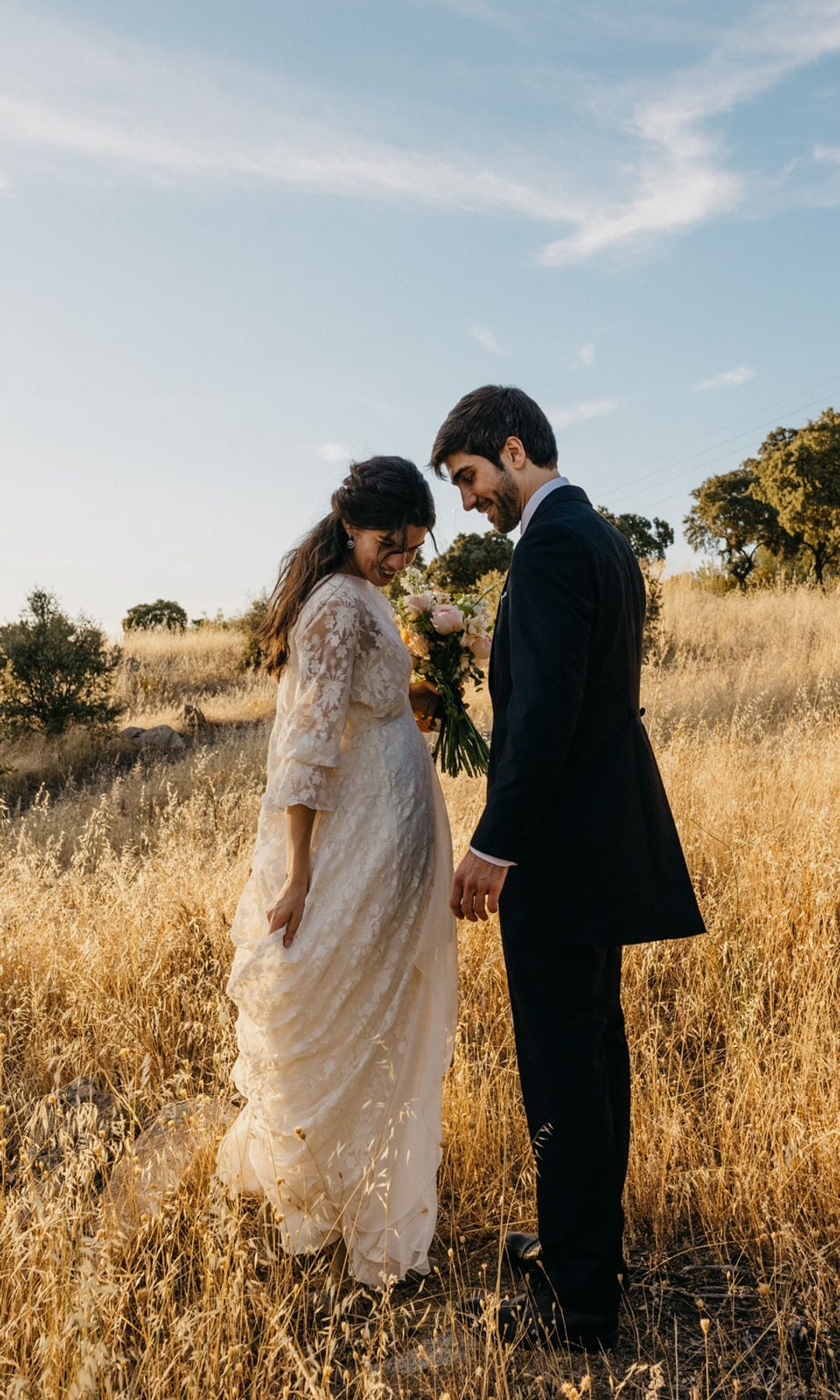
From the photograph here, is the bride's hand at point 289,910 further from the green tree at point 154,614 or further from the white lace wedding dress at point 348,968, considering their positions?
the green tree at point 154,614

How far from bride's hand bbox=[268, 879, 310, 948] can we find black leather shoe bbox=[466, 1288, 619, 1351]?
1040mm

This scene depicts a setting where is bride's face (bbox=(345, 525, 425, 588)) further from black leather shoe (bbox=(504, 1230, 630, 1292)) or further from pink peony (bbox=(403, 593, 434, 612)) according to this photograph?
black leather shoe (bbox=(504, 1230, 630, 1292))

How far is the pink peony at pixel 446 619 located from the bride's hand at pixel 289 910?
0.98 metres

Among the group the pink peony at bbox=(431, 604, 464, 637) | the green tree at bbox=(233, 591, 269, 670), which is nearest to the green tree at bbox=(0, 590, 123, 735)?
the green tree at bbox=(233, 591, 269, 670)

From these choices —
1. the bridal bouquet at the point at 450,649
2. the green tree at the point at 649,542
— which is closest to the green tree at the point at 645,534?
the green tree at the point at 649,542

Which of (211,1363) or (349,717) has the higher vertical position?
(349,717)

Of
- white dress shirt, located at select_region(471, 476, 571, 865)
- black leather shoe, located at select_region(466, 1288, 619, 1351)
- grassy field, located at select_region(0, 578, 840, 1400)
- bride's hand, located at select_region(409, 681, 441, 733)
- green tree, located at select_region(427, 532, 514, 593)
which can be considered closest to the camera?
grassy field, located at select_region(0, 578, 840, 1400)

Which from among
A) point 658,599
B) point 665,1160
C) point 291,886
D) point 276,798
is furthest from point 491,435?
point 658,599

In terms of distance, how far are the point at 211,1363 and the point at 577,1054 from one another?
1.04m

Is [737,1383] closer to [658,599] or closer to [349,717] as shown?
[349,717]

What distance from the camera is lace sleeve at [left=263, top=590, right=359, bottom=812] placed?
101 inches

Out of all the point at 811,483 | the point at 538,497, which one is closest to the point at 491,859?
the point at 538,497

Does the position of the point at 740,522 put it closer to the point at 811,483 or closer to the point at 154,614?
the point at 811,483

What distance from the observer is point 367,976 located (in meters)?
2.70
